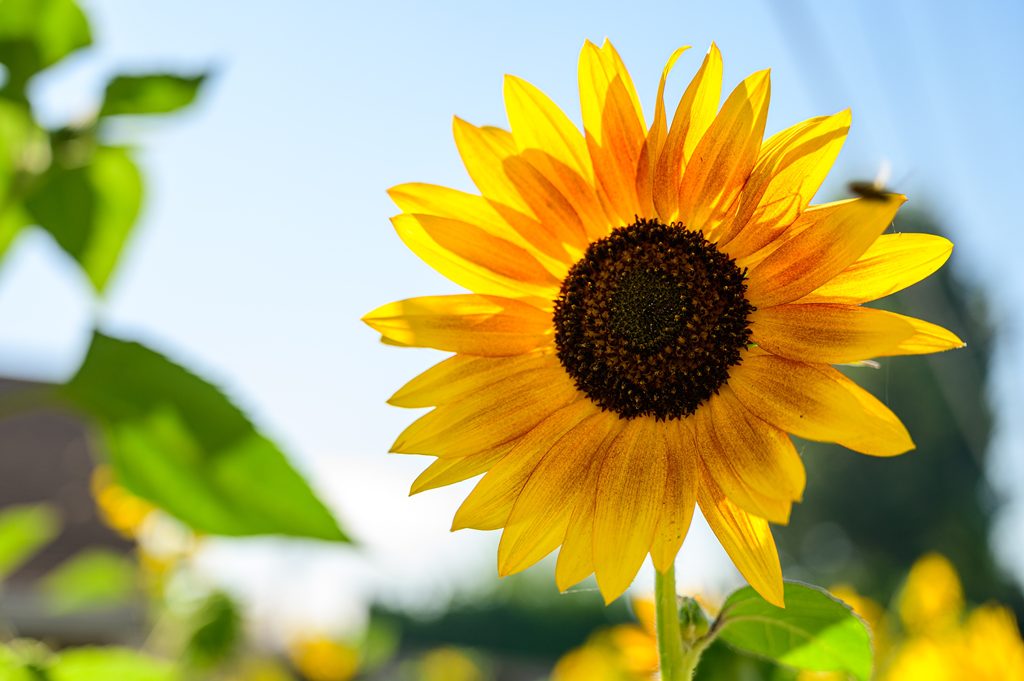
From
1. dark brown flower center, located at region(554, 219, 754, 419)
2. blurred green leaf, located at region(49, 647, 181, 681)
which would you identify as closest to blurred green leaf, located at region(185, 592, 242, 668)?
blurred green leaf, located at region(49, 647, 181, 681)

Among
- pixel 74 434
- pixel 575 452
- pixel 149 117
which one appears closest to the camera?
pixel 575 452

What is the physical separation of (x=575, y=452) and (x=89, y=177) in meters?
0.80

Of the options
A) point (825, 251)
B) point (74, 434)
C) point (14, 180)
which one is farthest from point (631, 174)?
point (74, 434)

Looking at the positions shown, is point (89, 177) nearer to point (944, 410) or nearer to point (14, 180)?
point (14, 180)

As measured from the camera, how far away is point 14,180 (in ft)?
4.01

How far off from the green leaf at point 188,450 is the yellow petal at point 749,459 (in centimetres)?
37

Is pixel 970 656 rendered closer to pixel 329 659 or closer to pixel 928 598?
pixel 928 598

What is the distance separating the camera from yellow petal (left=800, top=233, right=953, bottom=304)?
2.08 ft

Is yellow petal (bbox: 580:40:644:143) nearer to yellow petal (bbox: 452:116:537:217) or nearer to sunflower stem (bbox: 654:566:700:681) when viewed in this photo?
yellow petal (bbox: 452:116:537:217)

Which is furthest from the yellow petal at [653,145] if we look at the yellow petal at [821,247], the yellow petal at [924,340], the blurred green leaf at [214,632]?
the blurred green leaf at [214,632]

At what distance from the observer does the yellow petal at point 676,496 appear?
62 centimetres

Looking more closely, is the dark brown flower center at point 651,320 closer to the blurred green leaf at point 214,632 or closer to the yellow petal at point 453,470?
the yellow petal at point 453,470

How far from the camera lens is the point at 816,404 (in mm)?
651

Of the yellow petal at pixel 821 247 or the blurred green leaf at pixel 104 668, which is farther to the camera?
the blurred green leaf at pixel 104 668
